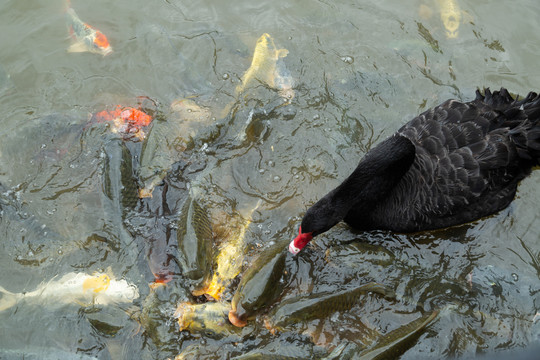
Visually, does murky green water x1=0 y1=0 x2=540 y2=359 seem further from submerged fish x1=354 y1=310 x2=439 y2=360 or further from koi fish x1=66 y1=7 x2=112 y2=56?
submerged fish x1=354 y1=310 x2=439 y2=360

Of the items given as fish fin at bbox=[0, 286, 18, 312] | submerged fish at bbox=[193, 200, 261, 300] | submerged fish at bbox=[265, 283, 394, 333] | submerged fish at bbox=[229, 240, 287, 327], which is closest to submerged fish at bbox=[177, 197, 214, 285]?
submerged fish at bbox=[193, 200, 261, 300]

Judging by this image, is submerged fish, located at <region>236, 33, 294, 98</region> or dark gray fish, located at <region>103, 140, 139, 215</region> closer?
dark gray fish, located at <region>103, 140, 139, 215</region>

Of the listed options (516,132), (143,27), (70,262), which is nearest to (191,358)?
(70,262)

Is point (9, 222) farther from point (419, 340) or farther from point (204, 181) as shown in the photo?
point (419, 340)

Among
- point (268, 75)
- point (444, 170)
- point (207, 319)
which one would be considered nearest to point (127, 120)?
point (268, 75)

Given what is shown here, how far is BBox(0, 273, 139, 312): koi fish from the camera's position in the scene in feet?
13.2

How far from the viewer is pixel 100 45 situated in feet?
19.9

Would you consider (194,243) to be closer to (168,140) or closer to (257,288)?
(257,288)

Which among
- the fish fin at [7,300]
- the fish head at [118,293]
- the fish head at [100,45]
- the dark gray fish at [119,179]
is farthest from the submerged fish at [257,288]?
the fish head at [100,45]

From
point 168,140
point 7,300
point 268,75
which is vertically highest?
point 268,75

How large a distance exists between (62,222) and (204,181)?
150cm

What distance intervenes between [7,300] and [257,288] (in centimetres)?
234

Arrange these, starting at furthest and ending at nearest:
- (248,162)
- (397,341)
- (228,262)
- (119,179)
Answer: (248,162) < (119,179) < (228,262) < (397,341)

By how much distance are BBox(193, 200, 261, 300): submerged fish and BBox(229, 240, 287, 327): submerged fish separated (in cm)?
23
